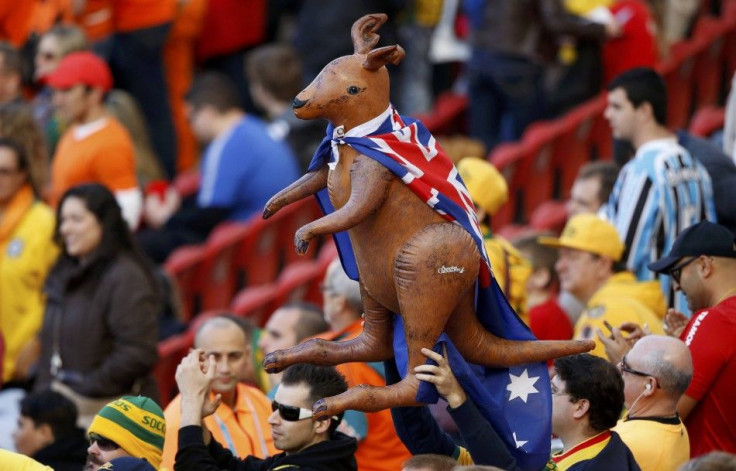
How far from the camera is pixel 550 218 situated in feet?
34.4

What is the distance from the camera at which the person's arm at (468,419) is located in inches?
210

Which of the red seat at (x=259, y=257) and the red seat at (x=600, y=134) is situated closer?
the red seat at (x=259, y=257)

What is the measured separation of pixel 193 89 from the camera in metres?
10.6

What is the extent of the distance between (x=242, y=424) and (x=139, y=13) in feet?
16.1

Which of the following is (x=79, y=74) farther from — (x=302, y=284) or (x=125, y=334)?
(x=125, y=334)

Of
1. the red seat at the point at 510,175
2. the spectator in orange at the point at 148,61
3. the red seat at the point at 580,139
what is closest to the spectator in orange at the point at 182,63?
the spectator in orange at the point at 148,61

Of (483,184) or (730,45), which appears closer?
(483,184)

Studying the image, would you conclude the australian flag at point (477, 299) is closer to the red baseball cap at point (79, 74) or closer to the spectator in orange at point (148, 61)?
the red baseball cap at point (79, 74)

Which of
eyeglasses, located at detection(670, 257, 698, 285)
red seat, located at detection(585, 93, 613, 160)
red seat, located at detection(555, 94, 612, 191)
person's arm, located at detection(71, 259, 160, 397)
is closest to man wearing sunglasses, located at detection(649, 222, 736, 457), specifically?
eyeglasses, located at detection(670, 257, 698, 285)

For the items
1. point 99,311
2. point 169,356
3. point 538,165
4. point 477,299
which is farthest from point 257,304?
point 477,299

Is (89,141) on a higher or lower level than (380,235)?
lower

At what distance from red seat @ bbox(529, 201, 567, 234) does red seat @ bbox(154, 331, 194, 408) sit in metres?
2.28

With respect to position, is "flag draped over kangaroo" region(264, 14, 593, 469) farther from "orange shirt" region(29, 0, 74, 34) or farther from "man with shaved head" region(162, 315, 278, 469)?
"orange shirt" region(29, 0, 74, 34)

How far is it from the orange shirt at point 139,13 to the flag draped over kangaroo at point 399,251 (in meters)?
6.01
